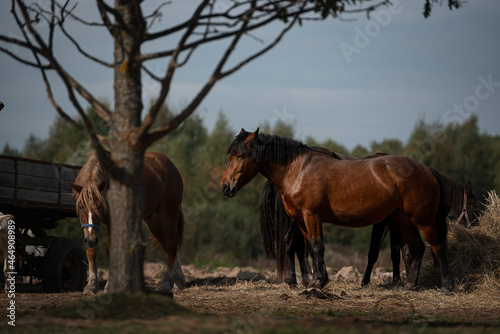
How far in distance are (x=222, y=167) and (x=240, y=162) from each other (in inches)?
964

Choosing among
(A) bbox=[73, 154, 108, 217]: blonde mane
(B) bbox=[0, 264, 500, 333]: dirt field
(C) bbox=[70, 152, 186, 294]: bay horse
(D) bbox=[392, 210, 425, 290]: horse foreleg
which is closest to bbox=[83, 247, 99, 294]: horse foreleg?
(C) bbox=[70, 152, 186, 294]: bay horse

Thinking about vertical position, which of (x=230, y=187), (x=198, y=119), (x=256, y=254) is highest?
(x=198, y=119)

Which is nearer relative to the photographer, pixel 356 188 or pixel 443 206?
pixel 356 188

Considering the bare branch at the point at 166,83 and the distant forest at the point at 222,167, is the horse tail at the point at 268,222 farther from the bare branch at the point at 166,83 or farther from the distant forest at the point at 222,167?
the distant forest at the point at 222,167

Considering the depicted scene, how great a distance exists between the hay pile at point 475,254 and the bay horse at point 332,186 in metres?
0.54

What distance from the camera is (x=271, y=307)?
6648 mm

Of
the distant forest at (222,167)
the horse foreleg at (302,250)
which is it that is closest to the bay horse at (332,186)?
the horse foreleg at (302,250)

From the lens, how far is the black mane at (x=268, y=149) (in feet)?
27.3

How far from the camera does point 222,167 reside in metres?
32.8

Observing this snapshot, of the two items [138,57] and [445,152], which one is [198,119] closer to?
[445,152]

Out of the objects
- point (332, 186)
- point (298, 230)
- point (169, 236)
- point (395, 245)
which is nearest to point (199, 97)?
point (332, 186)

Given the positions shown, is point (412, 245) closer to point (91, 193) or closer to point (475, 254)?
point (475, 254)

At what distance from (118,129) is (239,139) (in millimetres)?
3340

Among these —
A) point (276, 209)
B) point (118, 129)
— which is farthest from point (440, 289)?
point (118, 129)
